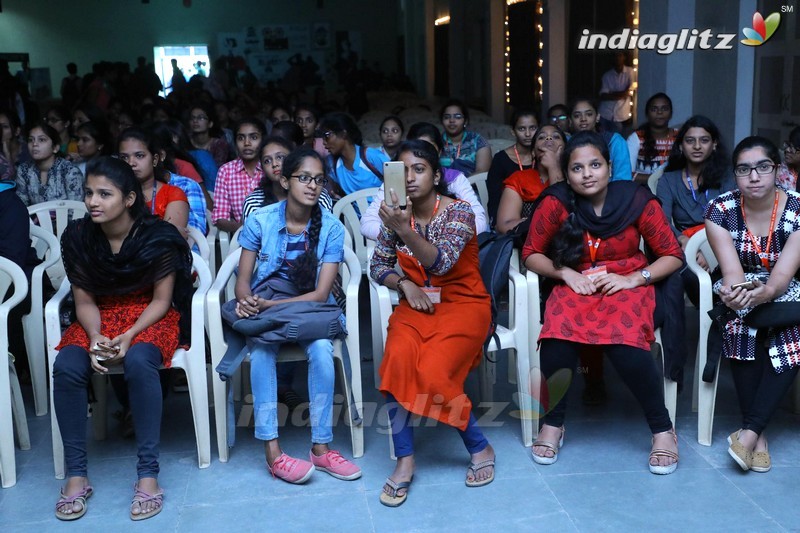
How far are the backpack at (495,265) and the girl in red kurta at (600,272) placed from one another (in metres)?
0.09

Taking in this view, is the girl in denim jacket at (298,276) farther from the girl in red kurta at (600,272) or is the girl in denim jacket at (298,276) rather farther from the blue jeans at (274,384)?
the girl in red kurta at (600,272)

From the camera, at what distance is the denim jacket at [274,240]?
3186mm

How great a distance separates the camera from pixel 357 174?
4668 millimetres

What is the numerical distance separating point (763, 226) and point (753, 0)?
2947 millimetres

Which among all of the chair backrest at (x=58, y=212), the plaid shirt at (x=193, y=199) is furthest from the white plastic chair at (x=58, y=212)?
the plaid shirt at (x=193, y=199)

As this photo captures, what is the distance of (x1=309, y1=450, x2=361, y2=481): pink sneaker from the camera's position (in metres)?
2.95

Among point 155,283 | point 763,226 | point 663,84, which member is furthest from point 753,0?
point 155,283

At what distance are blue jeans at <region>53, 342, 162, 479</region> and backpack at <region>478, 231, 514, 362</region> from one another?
1136 millimetres

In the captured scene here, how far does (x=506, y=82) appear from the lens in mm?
11516

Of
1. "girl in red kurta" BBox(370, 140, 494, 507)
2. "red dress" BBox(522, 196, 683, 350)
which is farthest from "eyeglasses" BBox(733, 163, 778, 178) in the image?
"girl in red kurta" BBox(370, 140, 494, 507)

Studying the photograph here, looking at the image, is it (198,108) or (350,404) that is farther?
(198,108)

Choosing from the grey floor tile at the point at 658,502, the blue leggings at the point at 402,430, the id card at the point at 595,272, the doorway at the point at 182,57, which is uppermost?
the doorway at the point at 182,57

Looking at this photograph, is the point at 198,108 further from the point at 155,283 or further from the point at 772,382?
the point at 772,382

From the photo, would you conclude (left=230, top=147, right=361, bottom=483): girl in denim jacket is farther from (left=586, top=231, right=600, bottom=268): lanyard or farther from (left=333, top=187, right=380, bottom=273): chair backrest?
(left=333, top=187, right=380, bottom=273): chair backrest
